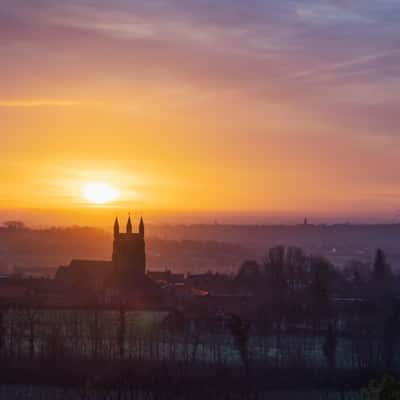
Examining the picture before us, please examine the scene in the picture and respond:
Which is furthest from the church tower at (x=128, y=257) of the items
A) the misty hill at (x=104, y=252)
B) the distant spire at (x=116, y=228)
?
the misty hill at (x=104, y=252)

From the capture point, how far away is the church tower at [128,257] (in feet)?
141

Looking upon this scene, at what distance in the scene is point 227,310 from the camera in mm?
32625

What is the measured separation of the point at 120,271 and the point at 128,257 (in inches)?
65.2

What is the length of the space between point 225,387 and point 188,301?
16.7m

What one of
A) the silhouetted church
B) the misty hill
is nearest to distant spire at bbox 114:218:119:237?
the silhouetted church

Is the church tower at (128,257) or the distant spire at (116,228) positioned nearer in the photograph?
the church tower at (128,257)

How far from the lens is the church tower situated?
4291 centimetres

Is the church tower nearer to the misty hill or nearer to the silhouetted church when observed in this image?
the silhouetted church

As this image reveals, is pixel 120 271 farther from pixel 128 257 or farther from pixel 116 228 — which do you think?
pixel 116 228

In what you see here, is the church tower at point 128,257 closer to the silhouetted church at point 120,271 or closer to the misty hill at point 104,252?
the silhouetted church at point 120,271

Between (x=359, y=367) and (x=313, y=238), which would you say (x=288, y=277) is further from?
(x=313, y=238)

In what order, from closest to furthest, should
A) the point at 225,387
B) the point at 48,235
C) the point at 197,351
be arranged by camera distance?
the point at 225,387 → the point at 197,351 → the point at 48,235

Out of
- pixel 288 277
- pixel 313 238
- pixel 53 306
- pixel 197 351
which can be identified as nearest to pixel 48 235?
pixel 313 238

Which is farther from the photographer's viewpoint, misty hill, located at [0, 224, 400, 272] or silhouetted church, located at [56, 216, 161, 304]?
misty hill, located at [0, 224, 400, 272]
